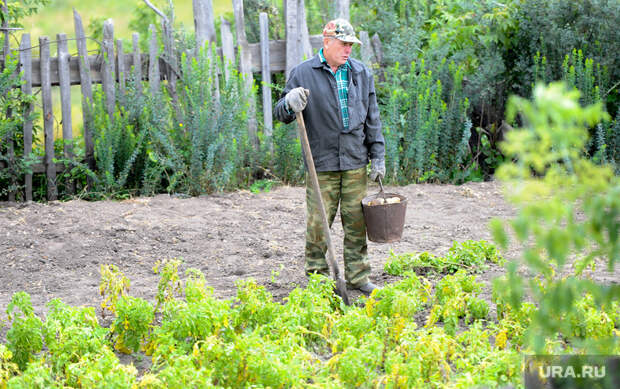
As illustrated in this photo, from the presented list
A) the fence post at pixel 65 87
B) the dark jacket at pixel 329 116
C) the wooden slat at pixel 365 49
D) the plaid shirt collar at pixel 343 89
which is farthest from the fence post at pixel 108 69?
the plaid shirt collar at pixel 343 89

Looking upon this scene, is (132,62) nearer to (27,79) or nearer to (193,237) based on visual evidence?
(27,79)

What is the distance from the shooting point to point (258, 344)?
125 inches

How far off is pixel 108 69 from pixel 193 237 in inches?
86.0

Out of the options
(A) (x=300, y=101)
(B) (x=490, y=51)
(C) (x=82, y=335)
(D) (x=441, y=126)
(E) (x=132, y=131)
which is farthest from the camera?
(B) (x=490, y=51)

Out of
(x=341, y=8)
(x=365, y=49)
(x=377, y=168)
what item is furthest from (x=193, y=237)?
(x=341, y=8)

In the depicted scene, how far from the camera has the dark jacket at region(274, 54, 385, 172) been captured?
4.58 metres

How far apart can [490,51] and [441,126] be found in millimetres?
1200

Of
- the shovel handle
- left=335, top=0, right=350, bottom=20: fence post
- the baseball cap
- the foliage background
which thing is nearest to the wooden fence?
the foliage background

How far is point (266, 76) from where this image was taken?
25.3ft

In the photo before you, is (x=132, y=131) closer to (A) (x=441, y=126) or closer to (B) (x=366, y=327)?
(A) (x=441, y=126)

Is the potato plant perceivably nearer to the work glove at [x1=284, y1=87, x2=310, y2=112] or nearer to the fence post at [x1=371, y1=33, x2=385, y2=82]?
the work glove at [x1=284, y1=87, x2=310, y2=112]

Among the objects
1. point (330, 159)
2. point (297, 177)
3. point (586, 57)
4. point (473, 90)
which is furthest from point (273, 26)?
point (330, 159)

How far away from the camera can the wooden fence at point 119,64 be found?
7.04 meters

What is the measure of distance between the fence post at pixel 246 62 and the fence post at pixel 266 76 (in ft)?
0.44
